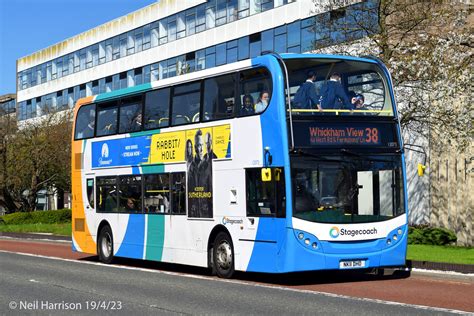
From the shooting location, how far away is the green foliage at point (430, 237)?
2544 cm

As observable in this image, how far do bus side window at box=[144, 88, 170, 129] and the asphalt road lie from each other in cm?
336

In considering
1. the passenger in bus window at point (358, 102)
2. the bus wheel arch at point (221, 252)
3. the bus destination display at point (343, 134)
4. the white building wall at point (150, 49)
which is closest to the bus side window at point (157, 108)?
the bus wheel arch at point (221, 252)

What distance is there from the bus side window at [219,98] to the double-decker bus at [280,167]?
0.09 feet

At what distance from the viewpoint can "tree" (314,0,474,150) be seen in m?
23.8

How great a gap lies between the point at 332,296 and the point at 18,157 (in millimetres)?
42905

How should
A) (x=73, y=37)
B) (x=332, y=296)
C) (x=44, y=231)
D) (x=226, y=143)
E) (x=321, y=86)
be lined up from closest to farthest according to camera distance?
(x=332, y=296)
(x=321, y=86)
(x=226, y=143)
(x=44, y=231)
(x=73, y=37)

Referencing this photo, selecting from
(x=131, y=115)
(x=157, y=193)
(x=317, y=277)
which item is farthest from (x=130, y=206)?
(x=317, y=277)

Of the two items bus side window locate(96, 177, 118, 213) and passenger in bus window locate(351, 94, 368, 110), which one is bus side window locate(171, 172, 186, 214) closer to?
bus side window locate(96, 177, 118, 213)

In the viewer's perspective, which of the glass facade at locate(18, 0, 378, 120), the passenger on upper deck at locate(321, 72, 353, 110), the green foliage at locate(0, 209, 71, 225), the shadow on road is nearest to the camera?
the passenger on upper deck at locate(321, 72, 353, 110)

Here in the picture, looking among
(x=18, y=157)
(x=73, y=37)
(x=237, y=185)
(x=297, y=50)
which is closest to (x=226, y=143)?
(x=237, y=185)

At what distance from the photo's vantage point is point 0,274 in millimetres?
18609

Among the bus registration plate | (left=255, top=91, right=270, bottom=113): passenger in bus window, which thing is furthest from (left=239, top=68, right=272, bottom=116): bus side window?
the bus registration plate

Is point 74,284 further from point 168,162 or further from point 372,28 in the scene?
point 372,28

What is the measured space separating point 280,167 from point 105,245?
8.12 m
